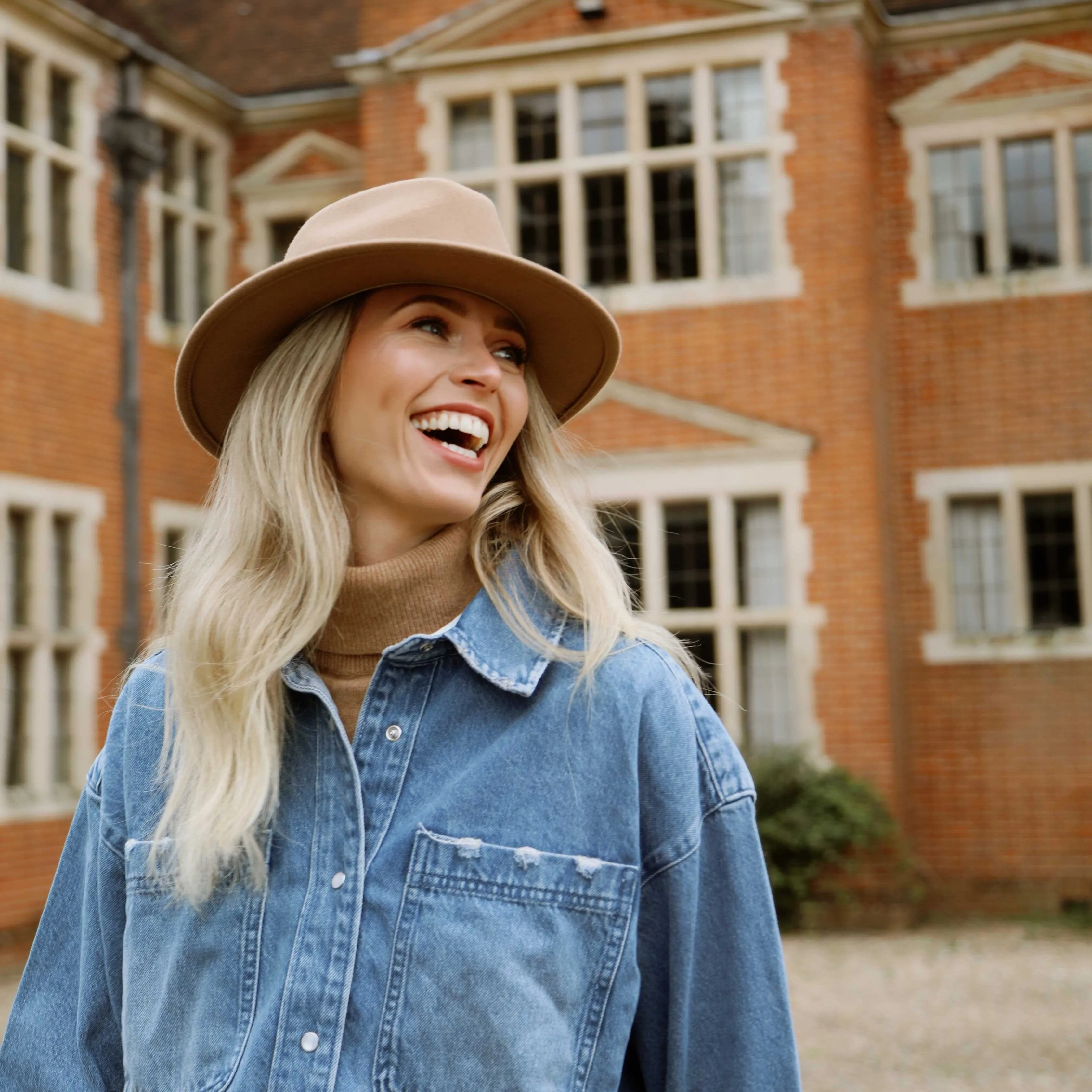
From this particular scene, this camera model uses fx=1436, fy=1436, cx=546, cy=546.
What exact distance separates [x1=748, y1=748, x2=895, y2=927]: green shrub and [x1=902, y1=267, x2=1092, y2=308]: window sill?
3656mm

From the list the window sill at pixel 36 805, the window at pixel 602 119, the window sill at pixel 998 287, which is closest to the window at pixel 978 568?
the window sill at pixel 998 287

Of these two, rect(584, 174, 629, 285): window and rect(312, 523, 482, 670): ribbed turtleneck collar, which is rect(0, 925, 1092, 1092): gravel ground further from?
rect(584, 174, 629, 285): window

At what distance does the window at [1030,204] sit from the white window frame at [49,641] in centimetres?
702

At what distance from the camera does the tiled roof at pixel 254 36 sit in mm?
12531

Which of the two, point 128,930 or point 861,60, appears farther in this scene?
point 861,60

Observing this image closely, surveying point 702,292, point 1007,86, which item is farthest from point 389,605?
point 1007,86

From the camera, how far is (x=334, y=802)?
5.29 feet

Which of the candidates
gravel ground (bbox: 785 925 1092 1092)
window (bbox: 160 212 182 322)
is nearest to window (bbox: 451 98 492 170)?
window (bbox: 160 212 182 322)

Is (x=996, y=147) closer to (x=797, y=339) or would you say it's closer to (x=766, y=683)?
(x=797, y=339)

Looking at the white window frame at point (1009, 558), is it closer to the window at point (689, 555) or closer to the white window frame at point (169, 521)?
the window at point (689, 555)

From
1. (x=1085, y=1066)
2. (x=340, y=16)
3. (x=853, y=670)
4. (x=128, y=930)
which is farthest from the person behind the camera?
(x=340, y=16)

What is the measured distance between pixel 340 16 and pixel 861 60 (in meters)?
5.19

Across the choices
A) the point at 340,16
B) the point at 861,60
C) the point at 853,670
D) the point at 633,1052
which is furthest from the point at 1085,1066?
the point at 340,16

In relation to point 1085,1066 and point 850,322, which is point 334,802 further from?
point 850,322
